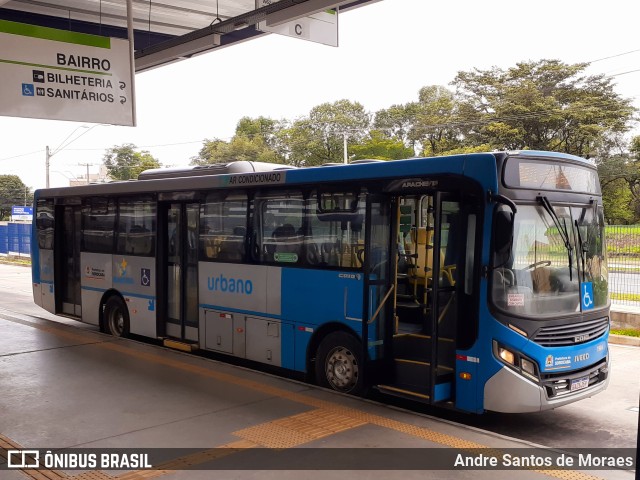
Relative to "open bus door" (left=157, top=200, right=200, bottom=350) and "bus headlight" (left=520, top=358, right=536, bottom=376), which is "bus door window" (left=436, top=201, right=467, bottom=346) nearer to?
"bus headlight" (left=520, top=358, right=536, bottom=376)

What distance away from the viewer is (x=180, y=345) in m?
10.7

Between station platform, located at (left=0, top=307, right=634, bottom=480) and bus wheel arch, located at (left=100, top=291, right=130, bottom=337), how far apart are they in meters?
2.40

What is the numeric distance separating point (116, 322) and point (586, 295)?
8727 mm

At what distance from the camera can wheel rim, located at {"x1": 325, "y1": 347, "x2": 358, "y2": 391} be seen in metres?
7.93

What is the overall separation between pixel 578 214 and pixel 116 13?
29.7ft

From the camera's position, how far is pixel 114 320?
12469 mm

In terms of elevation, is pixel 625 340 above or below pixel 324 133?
below

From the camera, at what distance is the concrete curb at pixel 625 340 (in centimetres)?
1234

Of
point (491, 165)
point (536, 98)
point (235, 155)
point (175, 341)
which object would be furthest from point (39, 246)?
point (235, 155)

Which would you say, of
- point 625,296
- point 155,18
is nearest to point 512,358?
point 155,18

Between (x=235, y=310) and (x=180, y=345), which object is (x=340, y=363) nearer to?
(x=235, y=310)

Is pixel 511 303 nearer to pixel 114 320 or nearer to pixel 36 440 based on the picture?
Result: pixel 36 440

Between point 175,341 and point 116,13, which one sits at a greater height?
point 116,13

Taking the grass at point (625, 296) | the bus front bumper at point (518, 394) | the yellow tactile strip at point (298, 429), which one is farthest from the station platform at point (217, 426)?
the grass at point (625, 296)
